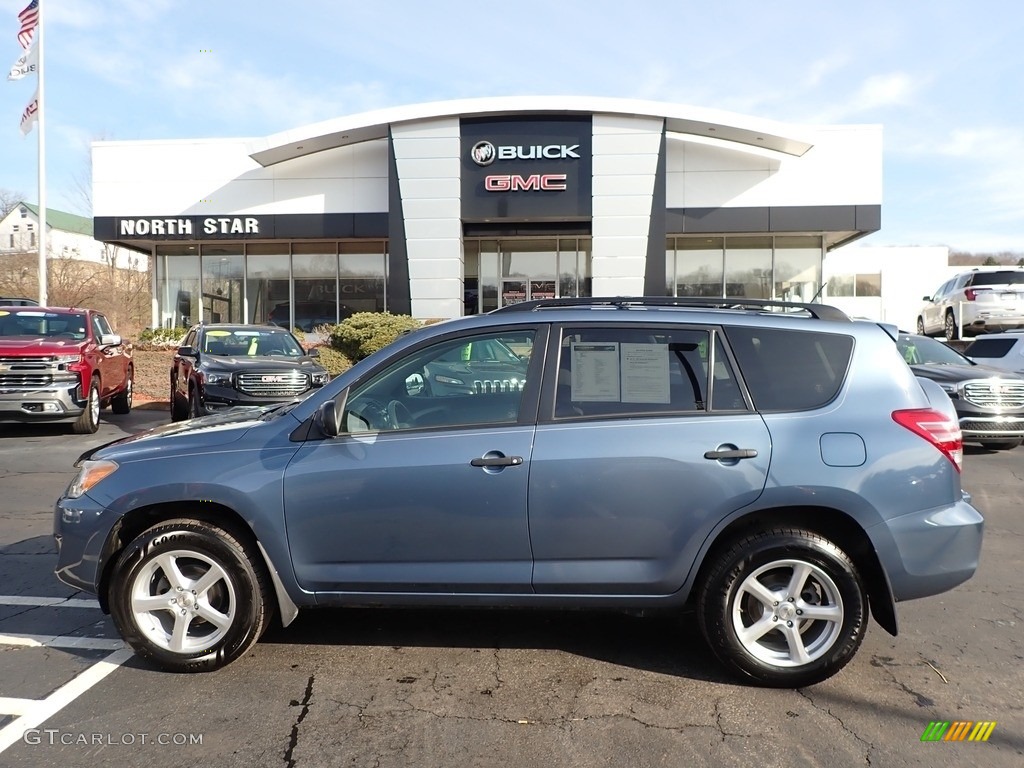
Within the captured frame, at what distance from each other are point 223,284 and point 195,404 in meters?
14.2

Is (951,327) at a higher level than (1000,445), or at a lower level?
higher

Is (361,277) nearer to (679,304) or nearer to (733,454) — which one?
(679,304)

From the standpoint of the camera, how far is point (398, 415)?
3695 mm

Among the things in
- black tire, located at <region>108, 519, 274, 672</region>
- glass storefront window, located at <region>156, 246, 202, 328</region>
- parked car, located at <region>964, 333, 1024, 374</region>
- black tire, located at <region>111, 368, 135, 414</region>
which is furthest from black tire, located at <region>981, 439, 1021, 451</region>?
glass storefront window, located at <region>156, 246, 202, 328</region>

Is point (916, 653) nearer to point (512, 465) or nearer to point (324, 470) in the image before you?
point (512, 465)

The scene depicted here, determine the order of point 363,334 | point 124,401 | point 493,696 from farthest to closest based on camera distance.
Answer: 1. point 363,334
2. point 124,401
3. point 493,696

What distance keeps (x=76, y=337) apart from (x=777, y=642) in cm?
1173

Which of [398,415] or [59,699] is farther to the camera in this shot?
[398,415]

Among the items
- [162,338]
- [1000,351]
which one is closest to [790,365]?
[1000,351]

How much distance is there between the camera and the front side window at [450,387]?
3.64m

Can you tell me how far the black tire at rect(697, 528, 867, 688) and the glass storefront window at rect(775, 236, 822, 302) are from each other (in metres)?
21.4

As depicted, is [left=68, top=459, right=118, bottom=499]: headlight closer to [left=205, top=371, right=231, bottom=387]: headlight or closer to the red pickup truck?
[left=205, top=371, right=231, bottom=387]: headlight

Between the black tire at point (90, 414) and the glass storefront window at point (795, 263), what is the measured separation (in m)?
18.9

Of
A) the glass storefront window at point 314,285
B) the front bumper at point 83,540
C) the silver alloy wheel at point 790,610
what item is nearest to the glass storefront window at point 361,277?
the glass storefront window at point 314,285
